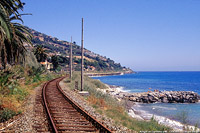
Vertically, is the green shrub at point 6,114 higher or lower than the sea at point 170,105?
higher

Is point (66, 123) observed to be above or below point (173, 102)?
above

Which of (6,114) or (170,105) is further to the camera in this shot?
(170,105)

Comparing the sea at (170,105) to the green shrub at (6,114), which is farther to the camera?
the sea at (170,105)

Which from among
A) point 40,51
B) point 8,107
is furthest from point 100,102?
point 40,51

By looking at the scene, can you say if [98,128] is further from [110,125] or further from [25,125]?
[25,125]

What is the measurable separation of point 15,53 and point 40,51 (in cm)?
5093

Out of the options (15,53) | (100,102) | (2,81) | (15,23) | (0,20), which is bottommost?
(100,102)

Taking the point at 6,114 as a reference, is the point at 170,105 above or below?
below

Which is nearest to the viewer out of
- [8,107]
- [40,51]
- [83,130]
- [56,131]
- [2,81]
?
[56,131]

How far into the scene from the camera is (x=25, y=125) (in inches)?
323

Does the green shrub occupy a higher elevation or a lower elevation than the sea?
higher

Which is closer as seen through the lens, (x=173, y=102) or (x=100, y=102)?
(x=100, y=102)

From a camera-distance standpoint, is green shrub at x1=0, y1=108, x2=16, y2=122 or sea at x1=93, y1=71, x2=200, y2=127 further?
sea at x1=93, y1=71, x2=200, y2=127

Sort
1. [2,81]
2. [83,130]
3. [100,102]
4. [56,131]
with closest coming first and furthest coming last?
[56,131]
[83,130]
[2,81]
[100,102]
